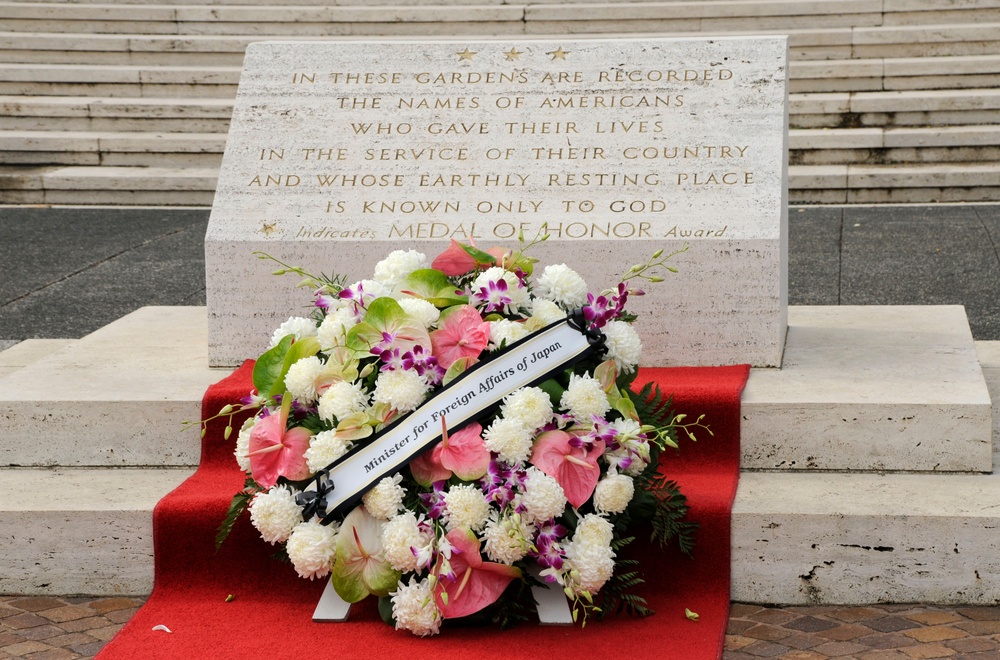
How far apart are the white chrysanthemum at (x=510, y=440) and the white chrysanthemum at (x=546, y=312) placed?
37 centimetres

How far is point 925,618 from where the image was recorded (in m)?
3.45

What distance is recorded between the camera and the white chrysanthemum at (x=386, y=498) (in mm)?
3252

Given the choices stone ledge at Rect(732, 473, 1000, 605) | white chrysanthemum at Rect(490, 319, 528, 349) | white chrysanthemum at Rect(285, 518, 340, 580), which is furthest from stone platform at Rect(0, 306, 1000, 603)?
white chrysanthemum at Rect(490, 319, 528, 349)

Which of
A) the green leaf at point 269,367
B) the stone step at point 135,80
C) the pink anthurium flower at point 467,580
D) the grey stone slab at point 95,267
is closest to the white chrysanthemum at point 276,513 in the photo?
the green leaf at point 269,367

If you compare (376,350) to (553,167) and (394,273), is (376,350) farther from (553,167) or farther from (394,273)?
(553,167)

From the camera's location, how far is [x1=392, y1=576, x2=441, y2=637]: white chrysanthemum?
323 centimetres

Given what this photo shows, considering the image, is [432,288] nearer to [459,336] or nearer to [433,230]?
[459,336]

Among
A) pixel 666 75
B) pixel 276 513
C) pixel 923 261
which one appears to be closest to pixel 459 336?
pixel 276 513

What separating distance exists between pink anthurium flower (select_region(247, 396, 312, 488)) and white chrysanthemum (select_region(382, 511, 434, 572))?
308mm

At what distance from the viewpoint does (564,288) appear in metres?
3.62

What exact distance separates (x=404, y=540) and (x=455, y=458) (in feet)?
0.77

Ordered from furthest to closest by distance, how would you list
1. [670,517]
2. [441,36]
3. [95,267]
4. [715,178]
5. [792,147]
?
[441,36]
[792,147]
[95,267]
[715,178]
[670,517]

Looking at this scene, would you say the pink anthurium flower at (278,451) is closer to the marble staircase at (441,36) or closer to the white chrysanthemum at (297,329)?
the white chrysanthemum at (297,329)

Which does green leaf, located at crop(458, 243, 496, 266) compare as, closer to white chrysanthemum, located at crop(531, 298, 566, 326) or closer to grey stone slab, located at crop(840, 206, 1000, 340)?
white chrysanthemum, located at crop(531, 298, 566, 326)
